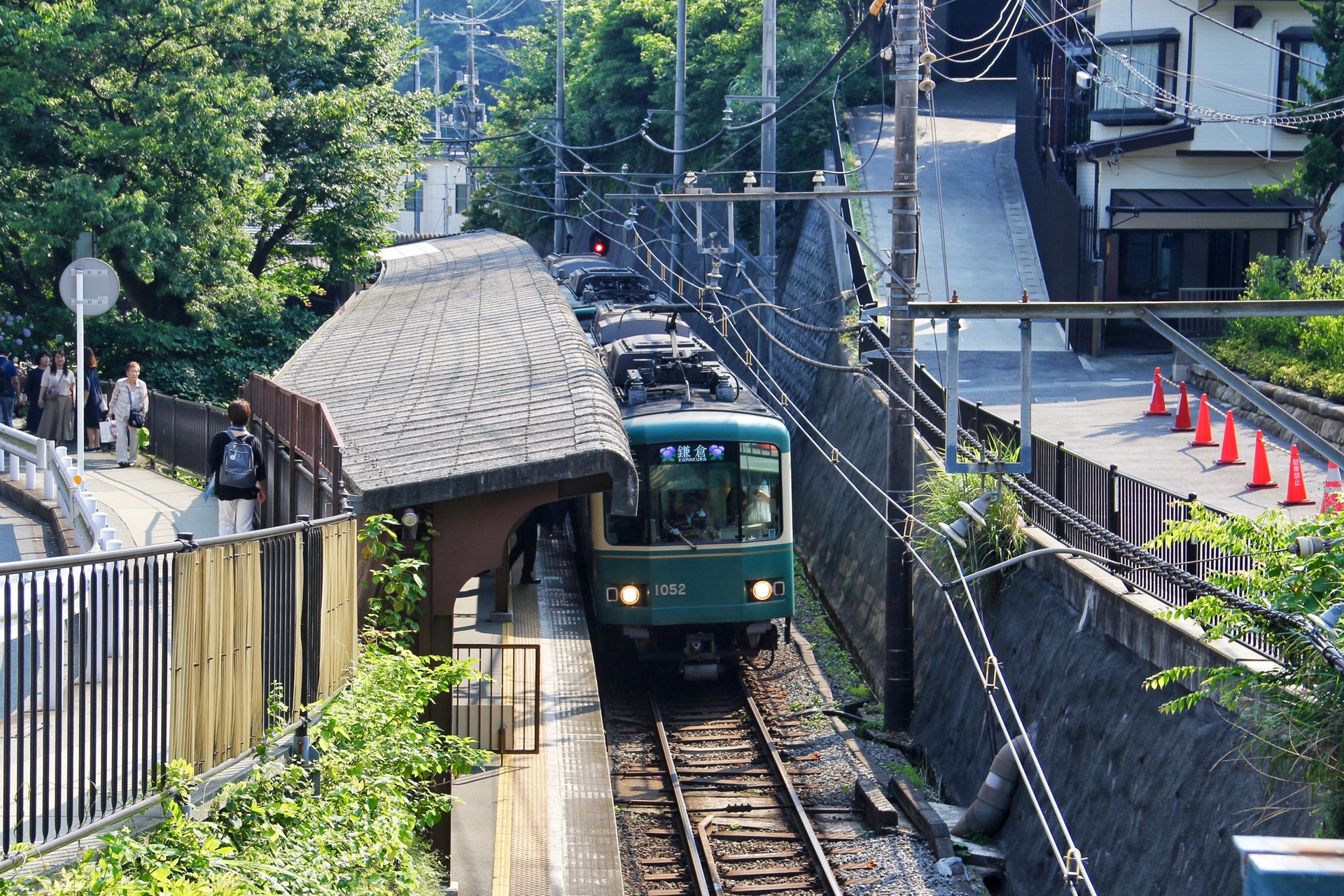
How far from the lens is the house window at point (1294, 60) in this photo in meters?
26.0

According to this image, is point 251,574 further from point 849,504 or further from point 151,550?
point 849,504

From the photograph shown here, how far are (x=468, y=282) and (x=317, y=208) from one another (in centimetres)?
510

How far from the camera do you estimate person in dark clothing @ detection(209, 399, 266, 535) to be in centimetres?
951

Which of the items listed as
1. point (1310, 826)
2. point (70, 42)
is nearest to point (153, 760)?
point (1310, 826)

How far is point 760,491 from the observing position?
14148mm

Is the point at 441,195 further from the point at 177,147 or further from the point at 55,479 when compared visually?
the point at 55,479

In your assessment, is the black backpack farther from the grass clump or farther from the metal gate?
the grass clump

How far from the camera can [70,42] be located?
1948cm

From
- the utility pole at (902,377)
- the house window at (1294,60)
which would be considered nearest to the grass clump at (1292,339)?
the house window at (1294,60)

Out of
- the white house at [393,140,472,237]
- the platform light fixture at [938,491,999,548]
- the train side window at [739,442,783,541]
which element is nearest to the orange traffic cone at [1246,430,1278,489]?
the platform light fixture at [938,491,999,548]

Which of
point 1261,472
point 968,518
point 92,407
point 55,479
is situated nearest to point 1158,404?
point 1261,472

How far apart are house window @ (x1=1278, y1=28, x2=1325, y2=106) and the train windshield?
17.5 m

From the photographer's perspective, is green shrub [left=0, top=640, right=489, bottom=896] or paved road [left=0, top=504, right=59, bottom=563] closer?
green shrub [left=0, top=640, right=489, bottom=896]

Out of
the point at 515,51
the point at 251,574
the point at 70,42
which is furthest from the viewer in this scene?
the point at 515,51
